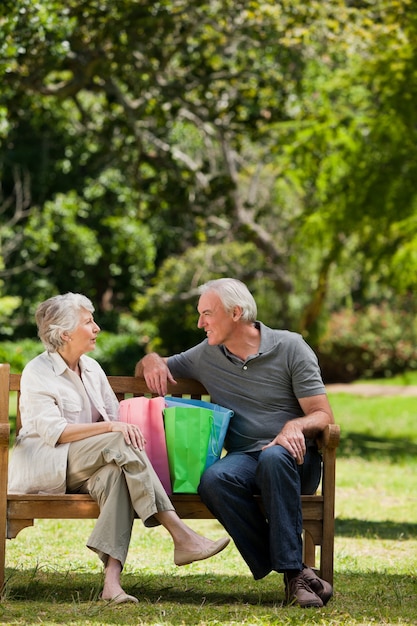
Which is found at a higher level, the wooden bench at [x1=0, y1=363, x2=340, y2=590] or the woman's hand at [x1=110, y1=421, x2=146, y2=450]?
the woman's hand at [x1=110, y1=421, x2=146, y2=450]

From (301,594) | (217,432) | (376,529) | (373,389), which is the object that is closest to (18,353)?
(373,389)

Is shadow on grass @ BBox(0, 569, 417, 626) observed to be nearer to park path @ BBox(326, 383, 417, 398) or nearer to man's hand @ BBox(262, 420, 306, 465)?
man's hand @ BBox(262, 420, 306, 465)

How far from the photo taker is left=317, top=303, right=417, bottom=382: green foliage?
25.0 m

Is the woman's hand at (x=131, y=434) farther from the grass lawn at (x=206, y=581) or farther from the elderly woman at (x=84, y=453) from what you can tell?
the grass lawn at (x=206, y=581)

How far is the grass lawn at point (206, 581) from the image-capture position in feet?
13.4

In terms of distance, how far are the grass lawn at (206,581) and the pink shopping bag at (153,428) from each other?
1.78 feet

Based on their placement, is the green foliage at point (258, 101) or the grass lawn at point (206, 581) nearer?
the grass lawn at point (206, 581)

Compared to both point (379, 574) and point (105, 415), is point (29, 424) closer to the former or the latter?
point (105, 415)

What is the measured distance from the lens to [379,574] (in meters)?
5.35

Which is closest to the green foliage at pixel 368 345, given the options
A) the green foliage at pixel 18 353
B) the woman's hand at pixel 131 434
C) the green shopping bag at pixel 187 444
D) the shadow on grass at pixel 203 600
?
the green foliage at pixel 18 353

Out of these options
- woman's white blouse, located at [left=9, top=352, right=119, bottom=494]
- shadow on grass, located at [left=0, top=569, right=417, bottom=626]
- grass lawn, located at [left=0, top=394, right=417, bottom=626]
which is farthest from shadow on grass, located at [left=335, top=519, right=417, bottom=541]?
woman's white blouse, located at [left=9, top=352, right=119, bottom=494]

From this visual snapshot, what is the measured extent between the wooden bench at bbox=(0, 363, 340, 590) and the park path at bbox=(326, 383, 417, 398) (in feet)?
56.4

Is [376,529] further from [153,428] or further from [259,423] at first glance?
[153,428]

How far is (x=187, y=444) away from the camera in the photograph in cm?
460
